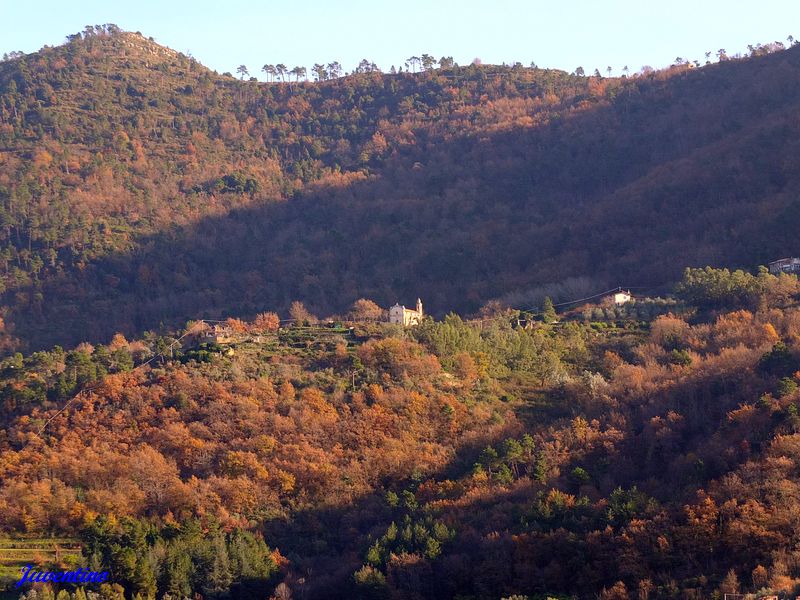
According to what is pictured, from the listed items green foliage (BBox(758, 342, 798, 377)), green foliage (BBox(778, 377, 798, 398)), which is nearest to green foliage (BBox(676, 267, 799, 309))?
green foliage (BBox(758, 342, 798, 377))

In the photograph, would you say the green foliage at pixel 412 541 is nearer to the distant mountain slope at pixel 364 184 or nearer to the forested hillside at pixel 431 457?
the forested hillside at pixel 431 457

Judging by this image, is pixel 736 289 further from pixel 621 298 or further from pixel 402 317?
pixel 402 317

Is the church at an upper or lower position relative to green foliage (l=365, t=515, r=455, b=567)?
upper

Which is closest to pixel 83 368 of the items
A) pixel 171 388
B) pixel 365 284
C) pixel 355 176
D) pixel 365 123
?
pixel 171 388

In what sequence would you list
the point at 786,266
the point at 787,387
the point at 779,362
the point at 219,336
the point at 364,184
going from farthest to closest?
the point at 364,184 < the point at 786,266 < the point at 219,336 < the point at 779,362 < the point at 787,387

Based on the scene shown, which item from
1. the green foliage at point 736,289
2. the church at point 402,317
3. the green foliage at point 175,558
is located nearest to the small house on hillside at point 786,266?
the green foliage at point 736,289

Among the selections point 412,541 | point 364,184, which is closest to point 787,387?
point 412,541

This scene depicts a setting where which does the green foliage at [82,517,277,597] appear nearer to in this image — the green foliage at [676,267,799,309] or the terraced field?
the terraced field

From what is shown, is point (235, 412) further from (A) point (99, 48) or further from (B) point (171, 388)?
(A) point (99, 48)
